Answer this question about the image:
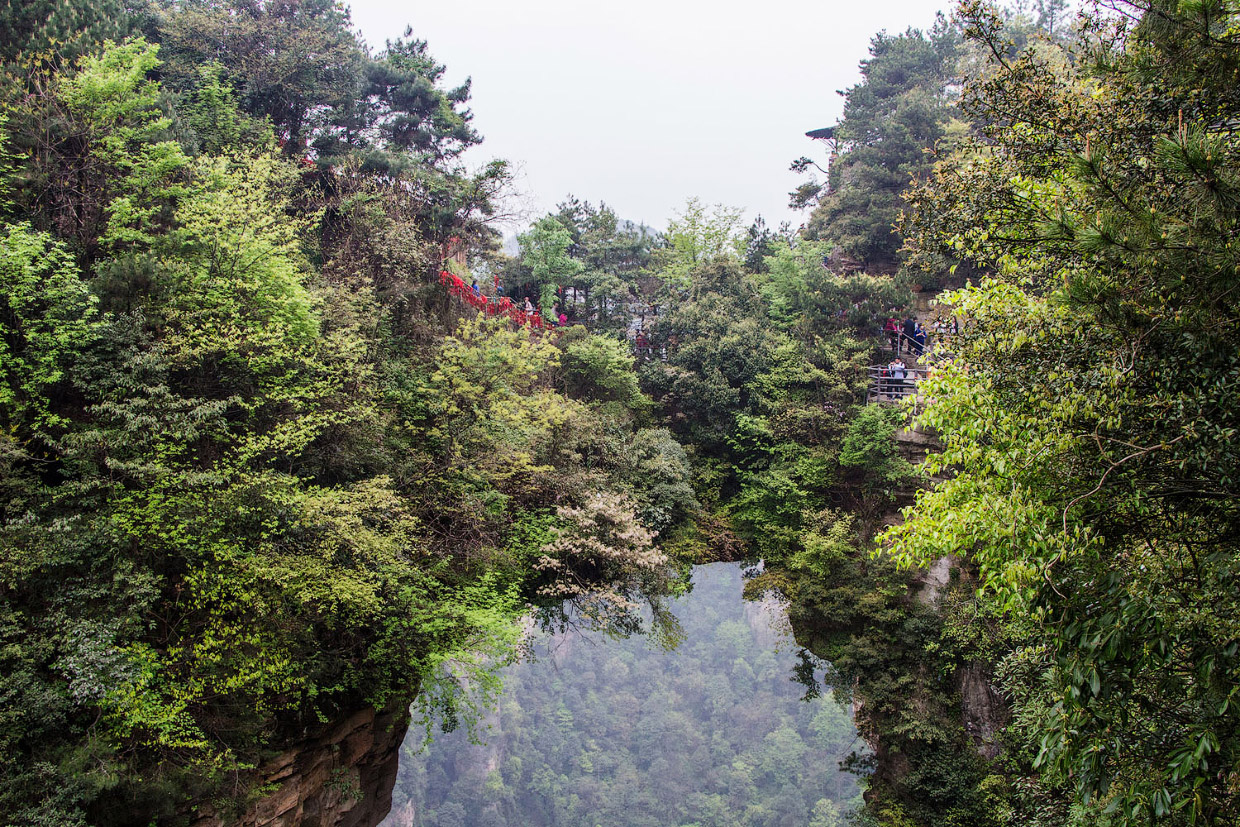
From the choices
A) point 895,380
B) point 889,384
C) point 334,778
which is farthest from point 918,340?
point 334,778

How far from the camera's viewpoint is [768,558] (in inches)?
553

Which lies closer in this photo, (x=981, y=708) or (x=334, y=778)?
(x=334, y=778)

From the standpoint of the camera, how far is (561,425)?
12.9m

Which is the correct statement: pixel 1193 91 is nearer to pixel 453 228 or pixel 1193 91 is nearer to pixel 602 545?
pixel 602 545

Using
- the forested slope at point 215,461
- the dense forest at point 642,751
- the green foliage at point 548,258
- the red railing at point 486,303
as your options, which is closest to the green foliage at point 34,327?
the forested slope at point 215,461

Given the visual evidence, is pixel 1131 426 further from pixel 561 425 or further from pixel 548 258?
pixel 548 258

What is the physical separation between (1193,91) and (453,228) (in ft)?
44.5

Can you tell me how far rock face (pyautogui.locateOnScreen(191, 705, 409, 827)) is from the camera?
8125 millimetres

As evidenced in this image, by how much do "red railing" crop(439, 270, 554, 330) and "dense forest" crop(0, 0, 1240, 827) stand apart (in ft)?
0.71

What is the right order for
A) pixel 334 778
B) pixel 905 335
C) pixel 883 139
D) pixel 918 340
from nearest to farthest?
pixel 334 778 → pixel 905 335 → pixel 918 340 → pixel 883 139

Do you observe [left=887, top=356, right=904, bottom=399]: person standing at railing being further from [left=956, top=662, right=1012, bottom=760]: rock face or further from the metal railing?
[left=956, top=662, right=1012, bottom=760]: rock face

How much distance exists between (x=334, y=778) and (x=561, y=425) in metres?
7.03

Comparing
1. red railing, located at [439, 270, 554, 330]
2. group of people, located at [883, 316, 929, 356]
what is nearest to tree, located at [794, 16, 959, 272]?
group of people, located at [883, 316, 929, 356]

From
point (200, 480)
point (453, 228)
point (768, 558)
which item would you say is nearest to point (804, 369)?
point (768, 558)
